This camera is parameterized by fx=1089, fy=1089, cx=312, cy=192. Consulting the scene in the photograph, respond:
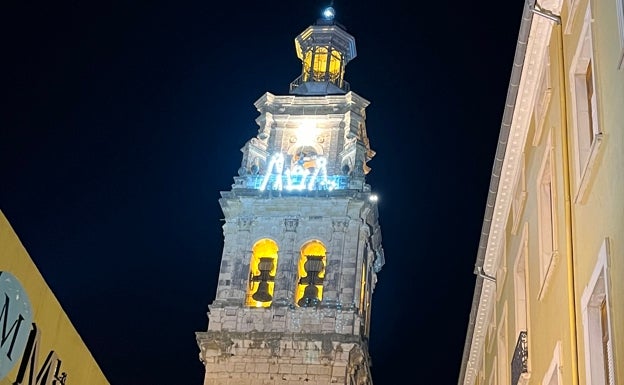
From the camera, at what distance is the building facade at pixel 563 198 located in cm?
1070

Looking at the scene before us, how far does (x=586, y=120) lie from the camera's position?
12555 millimetres

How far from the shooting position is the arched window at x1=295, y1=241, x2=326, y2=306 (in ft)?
133

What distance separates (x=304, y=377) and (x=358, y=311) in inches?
127

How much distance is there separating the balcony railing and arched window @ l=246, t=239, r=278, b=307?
24170mm

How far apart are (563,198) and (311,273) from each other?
28231 millimetres

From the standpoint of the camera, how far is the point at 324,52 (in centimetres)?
4738

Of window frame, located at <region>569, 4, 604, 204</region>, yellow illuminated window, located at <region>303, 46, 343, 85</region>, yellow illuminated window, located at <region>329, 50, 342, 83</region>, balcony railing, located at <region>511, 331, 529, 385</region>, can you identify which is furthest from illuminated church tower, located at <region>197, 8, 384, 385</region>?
window frame, located at <region>569, 4, 604, 204</region>

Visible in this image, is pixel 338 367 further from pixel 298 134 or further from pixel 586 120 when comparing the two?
pixel 586 120

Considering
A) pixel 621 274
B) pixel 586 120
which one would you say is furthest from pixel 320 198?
pixel 621 274

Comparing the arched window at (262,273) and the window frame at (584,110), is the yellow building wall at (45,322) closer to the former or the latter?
the window frame at (584,110)

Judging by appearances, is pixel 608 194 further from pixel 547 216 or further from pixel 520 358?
pixel 520 358

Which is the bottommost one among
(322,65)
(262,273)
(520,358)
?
(520,358)

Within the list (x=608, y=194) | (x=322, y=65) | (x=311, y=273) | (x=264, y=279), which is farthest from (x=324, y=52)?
(x=608, y=194)

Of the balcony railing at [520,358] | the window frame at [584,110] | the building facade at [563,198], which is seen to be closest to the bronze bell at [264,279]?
the building facade at [563,198]
